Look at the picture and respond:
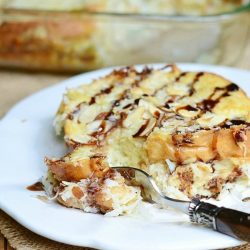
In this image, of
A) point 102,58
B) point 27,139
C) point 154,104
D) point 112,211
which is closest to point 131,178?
point 112,211

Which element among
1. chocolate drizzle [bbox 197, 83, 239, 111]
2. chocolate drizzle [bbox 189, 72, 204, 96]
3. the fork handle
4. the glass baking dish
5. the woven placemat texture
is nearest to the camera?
the fork handle

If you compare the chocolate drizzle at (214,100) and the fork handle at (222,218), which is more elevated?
the chocolate drizzle at (214,100)

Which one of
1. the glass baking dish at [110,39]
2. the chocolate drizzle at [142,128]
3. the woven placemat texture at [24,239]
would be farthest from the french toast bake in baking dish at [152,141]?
the glass baking dish at [110,39]

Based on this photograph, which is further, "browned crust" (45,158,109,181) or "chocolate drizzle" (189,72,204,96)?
"chocolate drizzle" (189,72,204,96)

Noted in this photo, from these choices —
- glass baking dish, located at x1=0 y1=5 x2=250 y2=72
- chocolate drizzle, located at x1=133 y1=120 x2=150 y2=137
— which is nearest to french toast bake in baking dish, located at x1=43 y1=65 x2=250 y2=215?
chocolate drizzle, located at x1=133 y1=120 x2=150 y2=137

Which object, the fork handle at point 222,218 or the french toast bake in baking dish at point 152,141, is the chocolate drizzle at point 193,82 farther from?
the fork handle at point 222,218

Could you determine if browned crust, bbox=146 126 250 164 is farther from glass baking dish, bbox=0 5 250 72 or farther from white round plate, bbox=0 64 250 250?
glass baking dish, bbox=0 5 250 72

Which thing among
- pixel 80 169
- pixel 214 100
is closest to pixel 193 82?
pixel 214 100

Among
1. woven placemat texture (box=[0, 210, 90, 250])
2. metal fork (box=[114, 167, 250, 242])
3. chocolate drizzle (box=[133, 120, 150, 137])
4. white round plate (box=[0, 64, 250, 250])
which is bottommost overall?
woven placemat texture (box=[0, 210, 90, 250])
